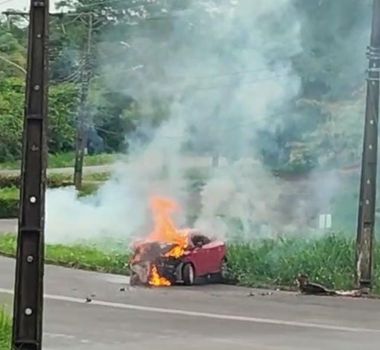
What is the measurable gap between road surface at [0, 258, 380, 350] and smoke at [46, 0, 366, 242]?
12.1 feet

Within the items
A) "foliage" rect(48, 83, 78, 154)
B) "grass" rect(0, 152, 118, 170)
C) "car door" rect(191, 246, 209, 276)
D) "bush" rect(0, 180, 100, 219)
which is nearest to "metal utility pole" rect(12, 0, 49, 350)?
"car door" rect(191, 246, 209, 276)

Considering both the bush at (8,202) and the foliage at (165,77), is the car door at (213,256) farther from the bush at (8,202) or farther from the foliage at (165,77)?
the bush at (8,202)

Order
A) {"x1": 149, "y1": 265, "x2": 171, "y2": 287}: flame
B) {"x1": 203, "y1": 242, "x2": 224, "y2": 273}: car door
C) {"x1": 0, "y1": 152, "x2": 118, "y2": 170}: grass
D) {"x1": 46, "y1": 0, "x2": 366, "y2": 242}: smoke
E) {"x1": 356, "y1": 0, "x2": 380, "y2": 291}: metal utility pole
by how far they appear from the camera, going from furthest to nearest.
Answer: {"x1": 0, "y1": 152, "x2": 118, "y2": 170}: grass → {"x1": 46, "y1": 0, "x2": 366, "y2": 242}: smoke → {"x1": 203, "y1": 242, "x2": 224, "y2": 273}: car door → {"x1": 149, "y1": 265, "x2": 171, "y2": 287}: flame → {"x1": 356, "y1": 0, "x2": 380, "y2": 291}: metal utility pole

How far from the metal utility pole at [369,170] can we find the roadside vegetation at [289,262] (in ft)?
1.58

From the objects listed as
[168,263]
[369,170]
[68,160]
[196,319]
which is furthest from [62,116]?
[196,319]

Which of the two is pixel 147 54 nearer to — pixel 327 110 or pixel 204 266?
pixel 327 110

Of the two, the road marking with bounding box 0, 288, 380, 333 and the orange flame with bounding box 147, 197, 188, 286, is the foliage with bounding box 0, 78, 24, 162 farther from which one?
the road marking with bounding box 0, 288, 380, 333

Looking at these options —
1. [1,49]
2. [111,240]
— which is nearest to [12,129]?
[1,49]

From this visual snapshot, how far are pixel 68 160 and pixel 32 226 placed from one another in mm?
26295

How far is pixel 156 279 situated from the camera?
19.5 metres

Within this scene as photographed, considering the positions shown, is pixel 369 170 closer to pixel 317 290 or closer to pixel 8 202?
pixel 317 290

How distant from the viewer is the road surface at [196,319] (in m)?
11.9

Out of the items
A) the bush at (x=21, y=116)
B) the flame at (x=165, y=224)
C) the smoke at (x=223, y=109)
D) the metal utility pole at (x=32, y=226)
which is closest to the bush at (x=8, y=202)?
the bush at (x=21, y=116)

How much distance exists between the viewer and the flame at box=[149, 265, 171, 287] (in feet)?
63.9
